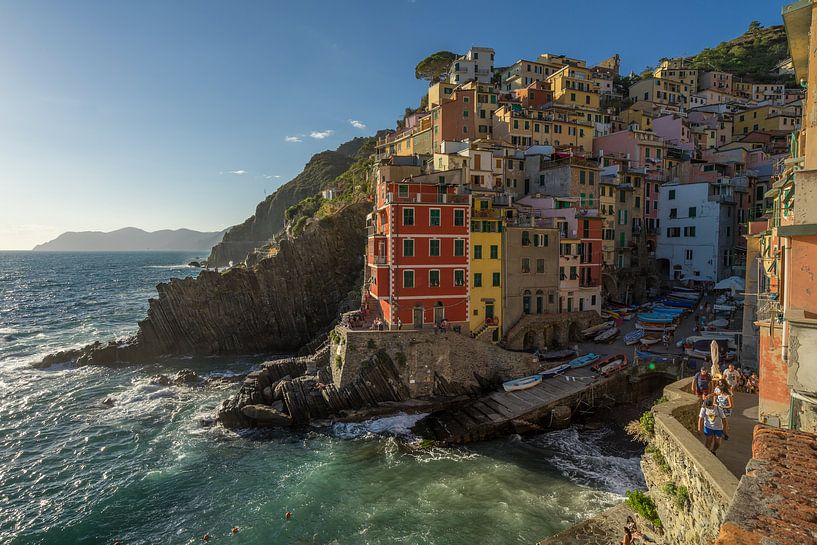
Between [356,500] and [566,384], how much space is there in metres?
17.7

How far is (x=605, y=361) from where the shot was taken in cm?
3512

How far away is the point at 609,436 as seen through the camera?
95.7ft

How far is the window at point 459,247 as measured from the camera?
36.8m

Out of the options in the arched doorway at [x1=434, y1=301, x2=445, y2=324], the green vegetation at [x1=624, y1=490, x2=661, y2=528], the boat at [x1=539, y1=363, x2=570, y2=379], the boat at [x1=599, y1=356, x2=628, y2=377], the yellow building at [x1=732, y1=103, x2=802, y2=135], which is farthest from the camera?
the yellow building at [x1=732, y1=103, x2=802, y2=135]

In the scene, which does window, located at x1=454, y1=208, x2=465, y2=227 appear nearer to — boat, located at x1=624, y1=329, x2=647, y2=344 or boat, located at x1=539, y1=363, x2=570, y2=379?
boat, located at x1=539, y1=363, x2=570, y2=379

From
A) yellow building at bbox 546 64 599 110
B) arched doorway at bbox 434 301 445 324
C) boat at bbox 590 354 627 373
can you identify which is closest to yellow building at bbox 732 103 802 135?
yellow building at bbox 546 64 599 110

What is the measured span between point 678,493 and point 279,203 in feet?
540

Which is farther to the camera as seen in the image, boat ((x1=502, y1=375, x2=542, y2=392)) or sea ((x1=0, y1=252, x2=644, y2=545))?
boat ((x1=502, y1=375, x2=542, y2=392))

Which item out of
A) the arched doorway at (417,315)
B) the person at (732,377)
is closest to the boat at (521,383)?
the arched doorway at (417,315)

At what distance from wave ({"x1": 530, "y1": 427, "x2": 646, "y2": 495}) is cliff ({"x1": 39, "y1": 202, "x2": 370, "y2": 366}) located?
28962 millimetres

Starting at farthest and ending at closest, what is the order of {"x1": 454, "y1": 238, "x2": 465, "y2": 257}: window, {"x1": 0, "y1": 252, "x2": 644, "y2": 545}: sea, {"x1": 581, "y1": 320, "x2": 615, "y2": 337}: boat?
{"x1": 581, "y1": 320, "x2": 615, "y2": 337}: boat, {"x1": 454, "y1": 238, "x2": 465, "y2": 257}: window, {"x1": 0, "y1": 252, "x2": 644, "y2": 545}: sea

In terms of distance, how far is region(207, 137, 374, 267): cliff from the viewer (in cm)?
15125

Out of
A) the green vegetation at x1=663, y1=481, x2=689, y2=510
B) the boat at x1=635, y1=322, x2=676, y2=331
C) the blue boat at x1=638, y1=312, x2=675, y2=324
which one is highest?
the green vegetation at x1=663, y1=481, x2=689, y2=510

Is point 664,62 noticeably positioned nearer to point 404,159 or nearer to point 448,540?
point 404,159
